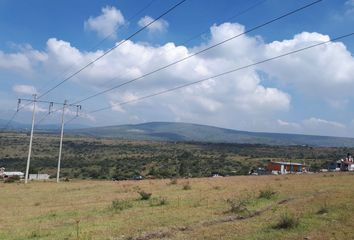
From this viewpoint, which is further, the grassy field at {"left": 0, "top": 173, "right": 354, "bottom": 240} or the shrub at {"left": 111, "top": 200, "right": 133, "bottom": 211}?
the shrub at {"left": 111, "top": 200, "right": 133, "bottom": 211}

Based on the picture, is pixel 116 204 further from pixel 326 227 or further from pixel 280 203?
pixel 326 227

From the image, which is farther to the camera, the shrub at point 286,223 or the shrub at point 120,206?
the shrub at point 120,206

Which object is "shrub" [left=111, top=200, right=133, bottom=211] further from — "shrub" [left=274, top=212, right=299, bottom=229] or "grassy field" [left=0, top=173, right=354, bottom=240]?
"shrub" [left=274, top=212, right=299, bottom=229]

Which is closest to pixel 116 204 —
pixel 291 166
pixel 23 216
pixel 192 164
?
pixel 23 216

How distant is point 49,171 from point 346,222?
90912 millimetres

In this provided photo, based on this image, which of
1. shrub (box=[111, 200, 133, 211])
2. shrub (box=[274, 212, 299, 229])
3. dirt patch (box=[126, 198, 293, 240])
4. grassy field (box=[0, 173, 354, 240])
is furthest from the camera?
shrub (box=[111, 200, 133, 211])

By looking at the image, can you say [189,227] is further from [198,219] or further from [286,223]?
[286,223]

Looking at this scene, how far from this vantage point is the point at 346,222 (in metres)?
16.6

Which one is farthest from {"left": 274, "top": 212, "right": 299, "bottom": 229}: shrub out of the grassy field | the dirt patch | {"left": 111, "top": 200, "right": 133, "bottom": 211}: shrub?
{"left": 111, "top": 200, "right": 133, "bottom": 211}: shrub

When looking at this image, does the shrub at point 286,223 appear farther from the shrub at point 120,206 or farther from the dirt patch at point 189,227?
the shrub at point 120,206

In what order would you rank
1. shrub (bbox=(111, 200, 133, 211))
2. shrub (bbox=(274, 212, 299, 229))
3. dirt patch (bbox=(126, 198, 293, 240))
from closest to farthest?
dirt patch (bbox=(126, 198, 293, 240))
shrub (bbox=(274, 212, 299, 229))
shrub (bbox=(111, 200, 133, 211))

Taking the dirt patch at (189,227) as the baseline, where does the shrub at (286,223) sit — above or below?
above

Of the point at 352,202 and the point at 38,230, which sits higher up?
the point at 352,202

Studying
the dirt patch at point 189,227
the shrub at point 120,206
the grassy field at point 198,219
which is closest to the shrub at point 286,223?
the grassy field at point 198,219
